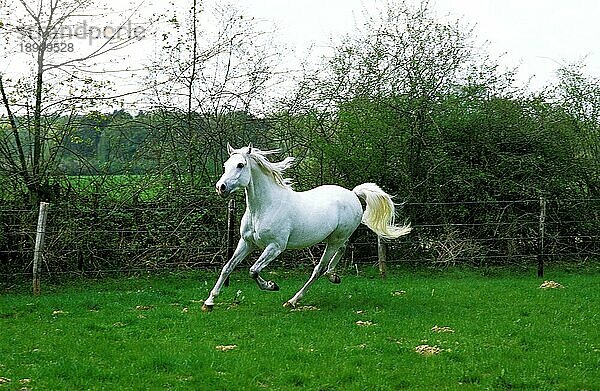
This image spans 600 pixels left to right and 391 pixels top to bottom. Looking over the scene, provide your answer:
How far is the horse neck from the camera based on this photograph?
25.7 ft

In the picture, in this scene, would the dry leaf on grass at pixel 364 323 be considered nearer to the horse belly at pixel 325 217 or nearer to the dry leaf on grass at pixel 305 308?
the dry leaf on grass at pixel 305 308

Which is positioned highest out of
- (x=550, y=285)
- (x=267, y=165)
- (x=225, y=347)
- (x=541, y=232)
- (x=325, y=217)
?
(x=267, y=165)

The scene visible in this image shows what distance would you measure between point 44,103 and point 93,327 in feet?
17.3

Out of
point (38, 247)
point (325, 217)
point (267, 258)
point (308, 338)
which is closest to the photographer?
point (308, 338)

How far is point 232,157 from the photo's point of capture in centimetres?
767

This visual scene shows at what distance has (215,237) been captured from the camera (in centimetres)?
1189

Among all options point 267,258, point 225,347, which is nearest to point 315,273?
point 267,258

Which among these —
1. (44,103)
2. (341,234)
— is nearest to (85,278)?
(44,103)

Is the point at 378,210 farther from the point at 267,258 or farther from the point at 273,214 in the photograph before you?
the point at 267,258

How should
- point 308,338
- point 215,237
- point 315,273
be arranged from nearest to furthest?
point 308,338 < point 315,273 < point 215,237

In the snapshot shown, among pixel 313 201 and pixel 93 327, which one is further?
pixel 313 201

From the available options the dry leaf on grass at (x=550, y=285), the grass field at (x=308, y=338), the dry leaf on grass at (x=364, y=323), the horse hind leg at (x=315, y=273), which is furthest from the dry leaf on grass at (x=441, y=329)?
the dry leaf on grass at (x=550, y=285)

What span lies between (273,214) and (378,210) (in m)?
1.89

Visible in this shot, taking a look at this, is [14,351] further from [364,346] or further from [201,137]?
[201,137]
